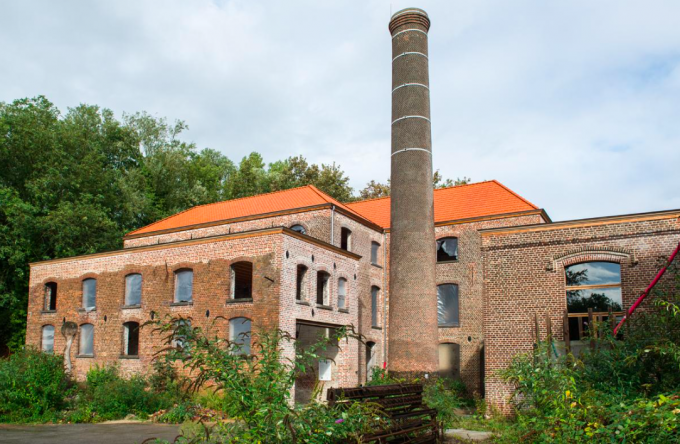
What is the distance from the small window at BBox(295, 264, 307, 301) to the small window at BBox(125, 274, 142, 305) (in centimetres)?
596

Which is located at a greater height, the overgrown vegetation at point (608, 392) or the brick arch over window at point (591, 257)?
the brick arch over window at point (591, 257)

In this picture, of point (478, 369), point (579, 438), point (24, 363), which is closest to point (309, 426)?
point (579, 438)

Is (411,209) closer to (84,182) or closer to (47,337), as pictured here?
(47,337)

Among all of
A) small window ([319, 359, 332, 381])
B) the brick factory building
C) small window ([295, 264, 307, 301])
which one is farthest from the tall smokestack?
small window ([319, 359, 332, 381])

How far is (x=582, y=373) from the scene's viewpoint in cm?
866

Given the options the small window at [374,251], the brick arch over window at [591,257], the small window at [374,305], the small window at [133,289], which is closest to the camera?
the brick arch over window at [591,257]

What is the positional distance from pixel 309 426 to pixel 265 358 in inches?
27.4

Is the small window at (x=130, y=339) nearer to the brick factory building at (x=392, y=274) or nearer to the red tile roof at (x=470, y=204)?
the brick factory building at (x=392, y=274)

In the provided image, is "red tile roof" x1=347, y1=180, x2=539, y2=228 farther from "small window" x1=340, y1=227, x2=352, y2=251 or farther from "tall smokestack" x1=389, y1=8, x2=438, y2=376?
"tall smokestack" x1=389, y1=8, x2=438, y2=376

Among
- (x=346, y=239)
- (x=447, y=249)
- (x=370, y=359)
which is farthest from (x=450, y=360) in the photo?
(x=346, y=239)

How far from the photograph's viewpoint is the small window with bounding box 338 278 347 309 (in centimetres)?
2077

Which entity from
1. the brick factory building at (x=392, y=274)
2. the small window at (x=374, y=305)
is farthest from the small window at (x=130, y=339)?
the small window at (x=374, y=305)

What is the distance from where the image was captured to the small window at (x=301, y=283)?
18.5 m

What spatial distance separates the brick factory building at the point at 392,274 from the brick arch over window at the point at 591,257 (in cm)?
3
